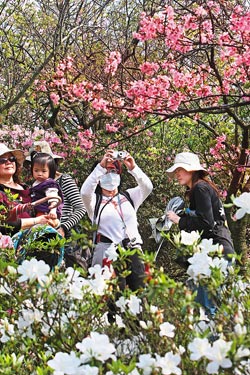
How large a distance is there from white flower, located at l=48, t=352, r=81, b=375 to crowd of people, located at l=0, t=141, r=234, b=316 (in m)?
1.87

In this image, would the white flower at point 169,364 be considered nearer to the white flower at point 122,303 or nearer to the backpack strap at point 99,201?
the white flower at point 122,303

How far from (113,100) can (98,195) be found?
3.42 metres

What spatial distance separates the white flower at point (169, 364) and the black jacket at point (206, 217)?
7.65ft

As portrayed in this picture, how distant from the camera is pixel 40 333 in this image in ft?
6.49

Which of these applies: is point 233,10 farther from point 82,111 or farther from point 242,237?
point 82,111

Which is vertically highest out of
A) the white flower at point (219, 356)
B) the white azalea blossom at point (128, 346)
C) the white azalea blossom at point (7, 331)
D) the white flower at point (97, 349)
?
the white flower at point (219, 356)

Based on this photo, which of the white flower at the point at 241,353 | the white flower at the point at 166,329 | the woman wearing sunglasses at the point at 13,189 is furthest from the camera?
the woman wearing sunglasses at the point at 13,189

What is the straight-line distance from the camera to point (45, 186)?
4.10m

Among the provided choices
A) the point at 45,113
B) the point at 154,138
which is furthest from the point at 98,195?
the point at 45,113

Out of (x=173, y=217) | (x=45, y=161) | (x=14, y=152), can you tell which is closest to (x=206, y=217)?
(x=173, y=217)

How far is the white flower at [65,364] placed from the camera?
1.55m

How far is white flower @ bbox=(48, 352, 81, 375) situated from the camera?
1.55 meters

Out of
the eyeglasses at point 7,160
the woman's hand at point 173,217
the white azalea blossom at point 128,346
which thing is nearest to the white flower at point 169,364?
the white azalea blossom at point 128,346

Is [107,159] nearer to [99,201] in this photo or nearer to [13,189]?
[99,201]
